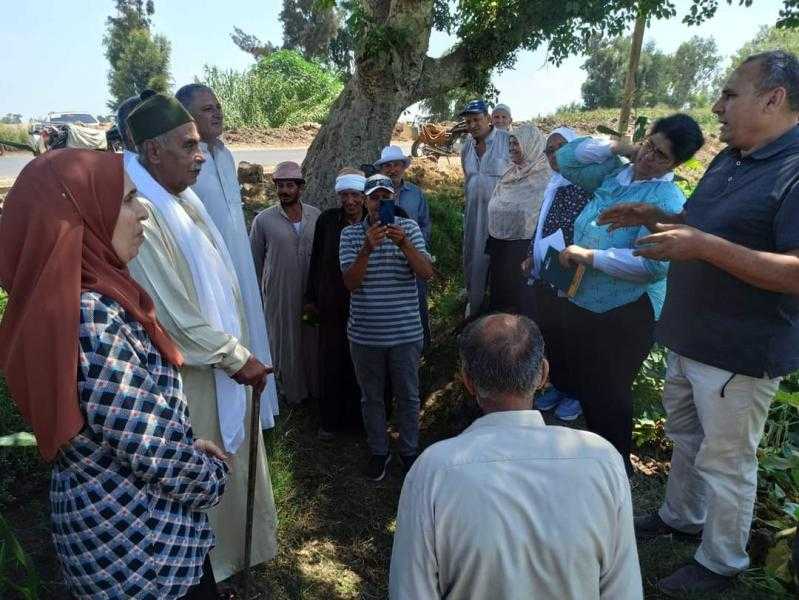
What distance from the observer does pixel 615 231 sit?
2814mm

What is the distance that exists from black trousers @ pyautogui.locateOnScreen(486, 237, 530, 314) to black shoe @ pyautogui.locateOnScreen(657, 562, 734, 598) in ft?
7.40

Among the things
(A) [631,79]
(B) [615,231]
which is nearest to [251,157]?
(A) [631,79]

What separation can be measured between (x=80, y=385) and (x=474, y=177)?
4249 mm

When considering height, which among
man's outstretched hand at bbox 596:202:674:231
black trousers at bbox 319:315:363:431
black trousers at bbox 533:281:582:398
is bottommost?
black trousers at bbox 319:315:363:431

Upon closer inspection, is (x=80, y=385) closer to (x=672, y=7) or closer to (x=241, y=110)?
(x=672, y=7)

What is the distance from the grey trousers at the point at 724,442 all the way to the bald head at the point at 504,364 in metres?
1.24

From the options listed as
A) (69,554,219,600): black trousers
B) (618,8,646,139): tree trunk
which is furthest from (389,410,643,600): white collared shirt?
(618,8,646,139): tree trunk

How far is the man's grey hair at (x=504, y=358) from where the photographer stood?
134 cm

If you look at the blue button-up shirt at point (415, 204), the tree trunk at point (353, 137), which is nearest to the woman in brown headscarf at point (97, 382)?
the blue button-up shirt at point (415, 204)

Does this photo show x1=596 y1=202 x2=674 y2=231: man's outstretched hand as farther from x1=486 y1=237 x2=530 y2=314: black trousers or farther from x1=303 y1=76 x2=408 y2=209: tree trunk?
x1=303 y1=76 x2=408 y2=209: tree trunk

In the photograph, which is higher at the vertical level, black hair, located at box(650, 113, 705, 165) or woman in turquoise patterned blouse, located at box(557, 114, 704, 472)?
black hair, located at box(650, 113, 705, 165)

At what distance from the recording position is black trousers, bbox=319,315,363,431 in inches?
153

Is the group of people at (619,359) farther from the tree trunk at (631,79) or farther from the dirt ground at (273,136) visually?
the dirt ground at (273,136)

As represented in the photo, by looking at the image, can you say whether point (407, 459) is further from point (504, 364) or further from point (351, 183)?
point (504, 364)
